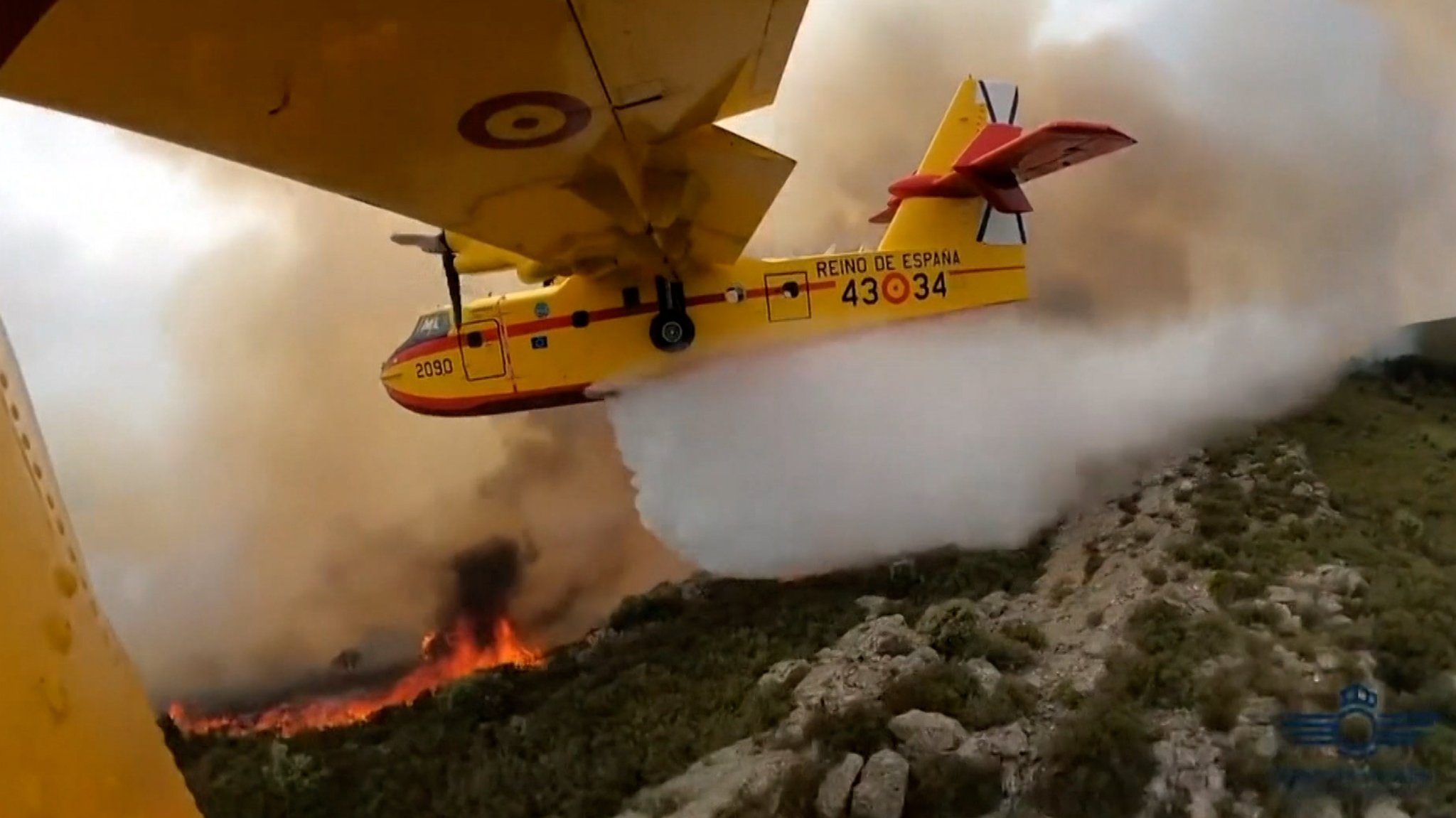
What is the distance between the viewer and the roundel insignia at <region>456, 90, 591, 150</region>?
2.55 meters

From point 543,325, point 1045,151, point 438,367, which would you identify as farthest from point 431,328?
point 1045,151

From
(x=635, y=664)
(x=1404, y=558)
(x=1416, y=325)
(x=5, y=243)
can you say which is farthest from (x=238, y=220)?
(x=1416, y=325)

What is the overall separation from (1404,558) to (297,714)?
4.94 meters

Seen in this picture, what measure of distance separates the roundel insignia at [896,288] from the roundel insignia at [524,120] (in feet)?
10.3

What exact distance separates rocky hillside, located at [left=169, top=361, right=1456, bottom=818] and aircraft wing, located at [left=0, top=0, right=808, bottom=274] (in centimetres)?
217

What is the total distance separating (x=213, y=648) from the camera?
512 centimetres

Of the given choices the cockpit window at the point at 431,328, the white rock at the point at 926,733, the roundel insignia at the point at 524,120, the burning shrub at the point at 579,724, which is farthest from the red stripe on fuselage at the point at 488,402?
the roundel insignia at the point at 524,120

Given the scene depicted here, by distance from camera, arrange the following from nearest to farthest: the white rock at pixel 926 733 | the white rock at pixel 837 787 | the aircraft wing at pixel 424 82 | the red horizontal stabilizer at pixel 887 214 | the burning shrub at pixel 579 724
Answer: the aircraft wing at pixel 424 82, the white rock at pixel 837 787, the white rock at pixel 926 733, the burning shrub at pixel 579 724, the red horizontal stabilizer at pixel 887 214

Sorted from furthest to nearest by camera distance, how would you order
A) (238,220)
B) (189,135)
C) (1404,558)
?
(238,220) < (1404,558) < (189,135)

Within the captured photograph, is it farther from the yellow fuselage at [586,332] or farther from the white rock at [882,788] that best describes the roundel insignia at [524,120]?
the yellow fuselage at [586,332]

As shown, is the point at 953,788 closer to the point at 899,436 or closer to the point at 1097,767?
the point at 1097,767

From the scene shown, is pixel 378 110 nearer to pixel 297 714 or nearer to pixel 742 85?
pixel 742 85

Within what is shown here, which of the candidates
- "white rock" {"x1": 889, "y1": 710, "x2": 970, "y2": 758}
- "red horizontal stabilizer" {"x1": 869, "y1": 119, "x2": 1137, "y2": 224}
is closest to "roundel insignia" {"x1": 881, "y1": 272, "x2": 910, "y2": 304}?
"red horizontal stabilizer" {"x1": 869, "y1": 119, "x2": 1137, "y2": 224}

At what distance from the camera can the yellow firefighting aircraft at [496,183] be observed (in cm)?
72
